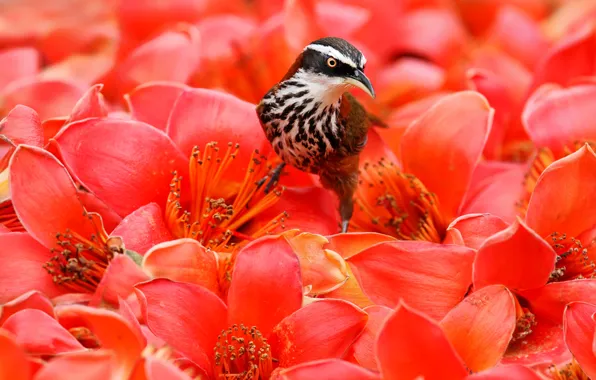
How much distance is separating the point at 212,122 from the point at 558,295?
1.29 ft

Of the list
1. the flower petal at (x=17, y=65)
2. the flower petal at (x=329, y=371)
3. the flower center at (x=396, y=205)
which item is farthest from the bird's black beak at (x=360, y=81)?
the flower petal at (x=17, y=65)

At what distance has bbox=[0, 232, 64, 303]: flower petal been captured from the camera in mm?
674

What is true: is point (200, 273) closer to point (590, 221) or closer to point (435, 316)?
point (435, 316)

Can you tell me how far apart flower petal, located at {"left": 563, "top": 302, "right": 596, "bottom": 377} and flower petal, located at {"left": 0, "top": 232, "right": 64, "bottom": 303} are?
46 centimetres

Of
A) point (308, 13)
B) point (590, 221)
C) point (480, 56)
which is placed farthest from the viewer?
point (480, 56)

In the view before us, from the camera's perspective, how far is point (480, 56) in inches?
46.4

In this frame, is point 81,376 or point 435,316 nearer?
point 81,376

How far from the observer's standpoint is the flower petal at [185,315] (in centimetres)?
62

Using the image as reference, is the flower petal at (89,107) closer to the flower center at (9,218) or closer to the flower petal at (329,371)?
the flower center at (9,218)

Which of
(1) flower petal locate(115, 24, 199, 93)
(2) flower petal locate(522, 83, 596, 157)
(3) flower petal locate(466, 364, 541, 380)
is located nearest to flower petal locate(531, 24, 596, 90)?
(2) flower petal locate(522, 83, 596, 157)

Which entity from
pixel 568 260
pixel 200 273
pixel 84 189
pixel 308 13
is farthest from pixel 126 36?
pixel 568 260

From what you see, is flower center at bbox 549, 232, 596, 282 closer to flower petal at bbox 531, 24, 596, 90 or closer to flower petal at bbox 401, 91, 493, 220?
flower petal at bbox 401, 91, 493, 220

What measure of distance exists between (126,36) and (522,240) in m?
0.81

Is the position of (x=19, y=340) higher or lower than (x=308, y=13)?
lower
